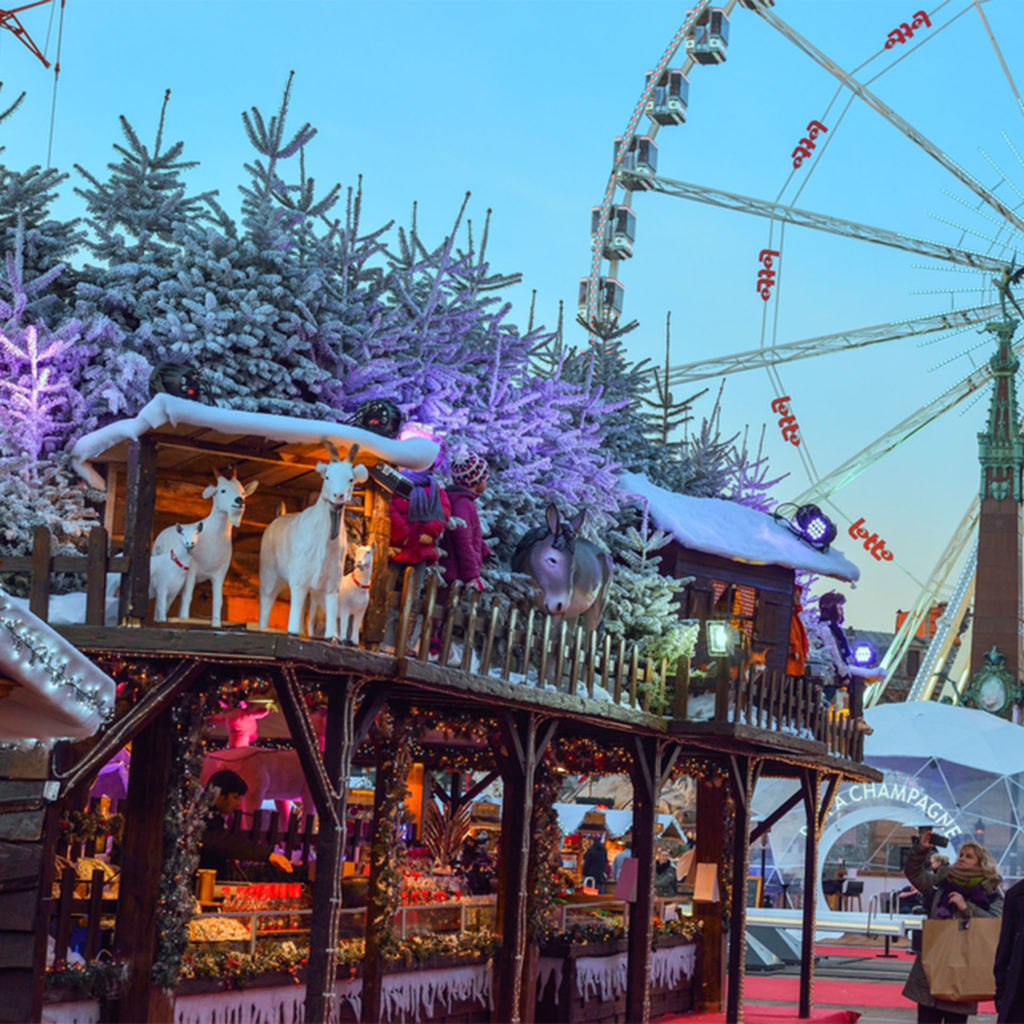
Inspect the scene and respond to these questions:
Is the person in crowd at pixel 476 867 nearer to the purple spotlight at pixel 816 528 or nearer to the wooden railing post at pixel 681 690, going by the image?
the wooden railing post at pixel 681 690

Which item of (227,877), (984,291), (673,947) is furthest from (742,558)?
(984,291)

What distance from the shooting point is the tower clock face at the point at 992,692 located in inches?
1969

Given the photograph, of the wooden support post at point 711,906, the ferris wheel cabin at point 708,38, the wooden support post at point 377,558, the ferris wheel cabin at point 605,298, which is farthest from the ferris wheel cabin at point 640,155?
the wooden support post at point 377,558

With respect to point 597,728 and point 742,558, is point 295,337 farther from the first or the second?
point 742,558

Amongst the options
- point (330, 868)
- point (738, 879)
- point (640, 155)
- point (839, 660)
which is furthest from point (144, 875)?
point (640, 155)

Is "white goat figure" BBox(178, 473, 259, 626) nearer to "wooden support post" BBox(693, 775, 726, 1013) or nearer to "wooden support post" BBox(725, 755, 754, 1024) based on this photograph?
"wooden support post" BBox(725, 755, 754, 1024)

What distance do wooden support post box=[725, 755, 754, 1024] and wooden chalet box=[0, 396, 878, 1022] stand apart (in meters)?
1.56

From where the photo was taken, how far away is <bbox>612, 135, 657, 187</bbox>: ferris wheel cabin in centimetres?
3516

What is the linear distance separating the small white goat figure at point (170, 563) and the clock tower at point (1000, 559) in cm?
4034

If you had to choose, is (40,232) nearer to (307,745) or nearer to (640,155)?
(307,745)

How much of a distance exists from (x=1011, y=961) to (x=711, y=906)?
1289cm

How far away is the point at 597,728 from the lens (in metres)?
18.2

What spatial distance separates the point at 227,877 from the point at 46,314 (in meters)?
5.67

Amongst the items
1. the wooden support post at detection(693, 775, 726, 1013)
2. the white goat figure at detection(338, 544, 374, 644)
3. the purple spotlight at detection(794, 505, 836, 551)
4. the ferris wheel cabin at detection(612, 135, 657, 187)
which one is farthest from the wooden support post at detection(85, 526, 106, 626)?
the ferris wheel cabin at detection(612, 135, 657, 187)
